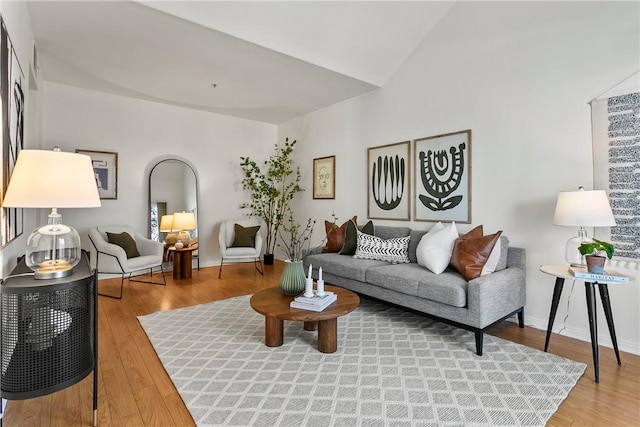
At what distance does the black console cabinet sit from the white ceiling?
2.31 meters

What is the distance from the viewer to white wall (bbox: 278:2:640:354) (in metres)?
2.60

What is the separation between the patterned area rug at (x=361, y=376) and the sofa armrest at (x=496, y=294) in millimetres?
267

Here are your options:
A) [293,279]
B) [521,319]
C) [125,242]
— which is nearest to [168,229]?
[125,242]

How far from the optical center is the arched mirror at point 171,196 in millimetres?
5027

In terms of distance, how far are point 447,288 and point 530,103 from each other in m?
1.89

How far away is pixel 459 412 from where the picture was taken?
175 centimetres

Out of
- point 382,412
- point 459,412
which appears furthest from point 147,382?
point 459,412

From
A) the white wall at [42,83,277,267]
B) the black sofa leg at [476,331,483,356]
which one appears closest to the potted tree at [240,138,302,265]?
the white wall at [42,83,277,267]

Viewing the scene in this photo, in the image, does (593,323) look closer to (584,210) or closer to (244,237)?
(584,210)

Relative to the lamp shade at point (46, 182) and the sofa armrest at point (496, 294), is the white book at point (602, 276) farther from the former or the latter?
the lamp shade at point (46, 182)

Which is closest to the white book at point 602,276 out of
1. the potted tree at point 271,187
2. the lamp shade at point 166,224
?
the potted tree at point 271,187

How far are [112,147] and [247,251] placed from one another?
243 cm

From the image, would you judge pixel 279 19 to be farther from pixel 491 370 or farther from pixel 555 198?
pixel 491 370

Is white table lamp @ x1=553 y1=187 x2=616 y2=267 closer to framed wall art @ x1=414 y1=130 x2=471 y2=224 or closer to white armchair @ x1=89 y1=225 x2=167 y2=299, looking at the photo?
framed wall art @ x1=414 y1=130 x2=471 y2=224
